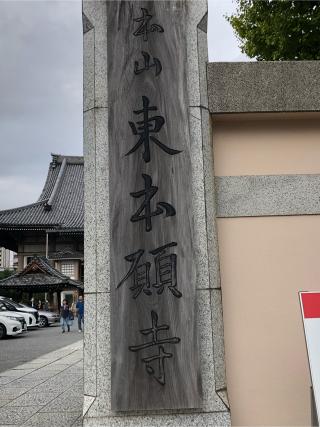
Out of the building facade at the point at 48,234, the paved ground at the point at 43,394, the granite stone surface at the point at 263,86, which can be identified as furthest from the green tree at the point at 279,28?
the building facade at the point at 48,234

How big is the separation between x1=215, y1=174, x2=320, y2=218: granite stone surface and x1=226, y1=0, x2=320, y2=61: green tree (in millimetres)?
8069

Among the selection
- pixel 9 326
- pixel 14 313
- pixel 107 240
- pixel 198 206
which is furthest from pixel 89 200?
pixel 14 313

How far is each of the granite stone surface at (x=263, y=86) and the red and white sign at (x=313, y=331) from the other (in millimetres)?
1998

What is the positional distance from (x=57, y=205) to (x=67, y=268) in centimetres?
588

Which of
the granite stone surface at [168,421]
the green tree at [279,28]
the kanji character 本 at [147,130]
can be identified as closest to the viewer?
the granite stone surface at [168,421]

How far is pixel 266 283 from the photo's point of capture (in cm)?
444

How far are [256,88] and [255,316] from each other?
89.3 inches

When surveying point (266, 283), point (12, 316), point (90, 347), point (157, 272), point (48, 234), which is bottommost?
point (90, 347)

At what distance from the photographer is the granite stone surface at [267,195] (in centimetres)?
457

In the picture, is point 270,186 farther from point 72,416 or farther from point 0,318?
point 0,318

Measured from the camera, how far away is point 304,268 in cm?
447

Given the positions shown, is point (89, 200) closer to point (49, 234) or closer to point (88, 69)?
point (88, 69)

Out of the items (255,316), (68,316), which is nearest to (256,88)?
(255,316)

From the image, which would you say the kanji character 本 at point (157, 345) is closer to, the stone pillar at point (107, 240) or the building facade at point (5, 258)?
the stone pillar at point (107, 240)
